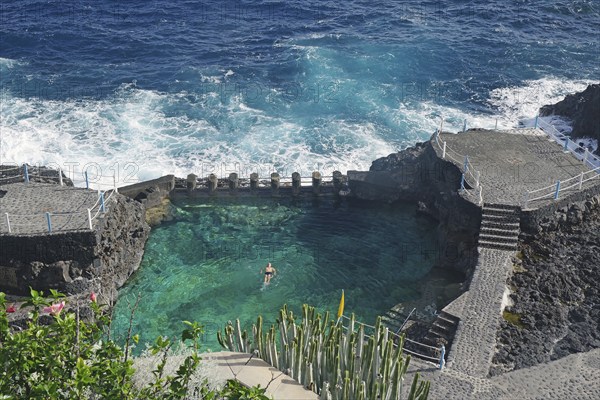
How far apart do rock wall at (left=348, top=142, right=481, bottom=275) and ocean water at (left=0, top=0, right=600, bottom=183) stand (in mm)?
4985

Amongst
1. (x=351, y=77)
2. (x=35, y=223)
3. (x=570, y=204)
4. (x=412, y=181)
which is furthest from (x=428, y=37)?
(x=35, y=223)

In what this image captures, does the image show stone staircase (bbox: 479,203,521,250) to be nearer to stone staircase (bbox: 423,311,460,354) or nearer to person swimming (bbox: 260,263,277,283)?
stone staircase (bbox: 423,311,460,354)

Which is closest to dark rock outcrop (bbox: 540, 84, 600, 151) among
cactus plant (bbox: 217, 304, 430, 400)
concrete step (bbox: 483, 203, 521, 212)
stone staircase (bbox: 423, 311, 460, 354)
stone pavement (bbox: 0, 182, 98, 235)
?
concrete step (bbox: 483, 203, 521, 212)

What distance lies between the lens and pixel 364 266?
3869cm

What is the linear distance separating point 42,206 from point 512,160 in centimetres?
2467

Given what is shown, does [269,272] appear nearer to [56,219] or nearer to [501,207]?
[56,219]

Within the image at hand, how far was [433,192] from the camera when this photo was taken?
42125 millimetres

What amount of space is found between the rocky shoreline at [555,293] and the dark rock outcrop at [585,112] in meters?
8.69

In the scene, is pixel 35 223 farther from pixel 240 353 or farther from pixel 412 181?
pixel 412 181

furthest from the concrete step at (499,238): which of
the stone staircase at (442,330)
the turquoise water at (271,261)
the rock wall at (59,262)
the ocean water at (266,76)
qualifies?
the rock wall at (59,262)

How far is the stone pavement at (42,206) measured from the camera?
115 ft

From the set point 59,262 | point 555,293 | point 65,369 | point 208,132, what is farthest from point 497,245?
point 208,132

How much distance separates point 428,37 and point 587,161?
30820 mm

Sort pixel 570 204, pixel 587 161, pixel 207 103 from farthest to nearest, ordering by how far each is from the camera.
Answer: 1. pixel 207 103
2. pixel 587 161
3. pixel 570 204
